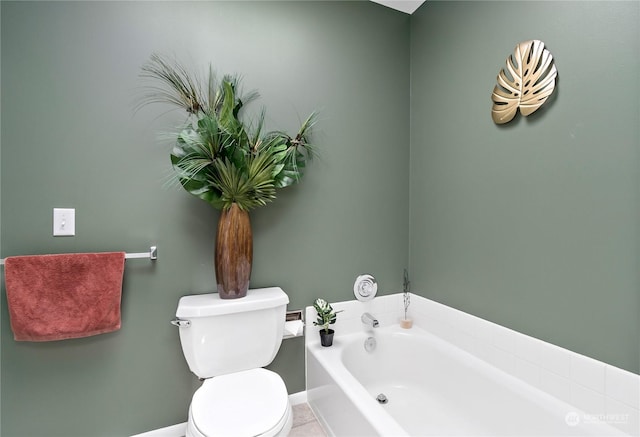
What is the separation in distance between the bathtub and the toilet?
32 cm

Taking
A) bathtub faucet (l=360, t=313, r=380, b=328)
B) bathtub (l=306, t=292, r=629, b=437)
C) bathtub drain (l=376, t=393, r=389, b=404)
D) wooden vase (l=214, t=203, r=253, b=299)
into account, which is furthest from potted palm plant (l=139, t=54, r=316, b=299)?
bathtub drain (l=376, t=393, r=389, b=404)

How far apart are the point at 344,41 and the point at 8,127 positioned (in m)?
1.82

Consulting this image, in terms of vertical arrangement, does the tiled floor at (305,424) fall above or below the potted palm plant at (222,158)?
below

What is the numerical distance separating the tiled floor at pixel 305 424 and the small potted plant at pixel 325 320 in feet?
1.34

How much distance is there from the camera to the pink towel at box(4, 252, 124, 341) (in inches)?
49.7

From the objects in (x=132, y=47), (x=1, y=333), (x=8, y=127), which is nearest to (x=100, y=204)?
(x=8, y=127)

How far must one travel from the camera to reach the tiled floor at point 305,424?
63.3 inches

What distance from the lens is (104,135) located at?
4.74ft

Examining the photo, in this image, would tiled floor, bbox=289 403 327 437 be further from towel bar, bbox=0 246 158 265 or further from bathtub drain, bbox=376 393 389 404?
towel bar, bbox=0 246 158 265

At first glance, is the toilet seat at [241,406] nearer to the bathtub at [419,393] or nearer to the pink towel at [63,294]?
the bathtub at [419,393]

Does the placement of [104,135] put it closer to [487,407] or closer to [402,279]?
[402,279]

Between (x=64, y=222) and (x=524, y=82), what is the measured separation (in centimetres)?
223

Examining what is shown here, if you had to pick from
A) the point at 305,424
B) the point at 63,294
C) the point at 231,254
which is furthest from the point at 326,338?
the point at 63,294

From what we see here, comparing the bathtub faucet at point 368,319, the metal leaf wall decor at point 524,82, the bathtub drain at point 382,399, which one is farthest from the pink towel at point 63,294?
the metal leaf wall decor at point 524,82
